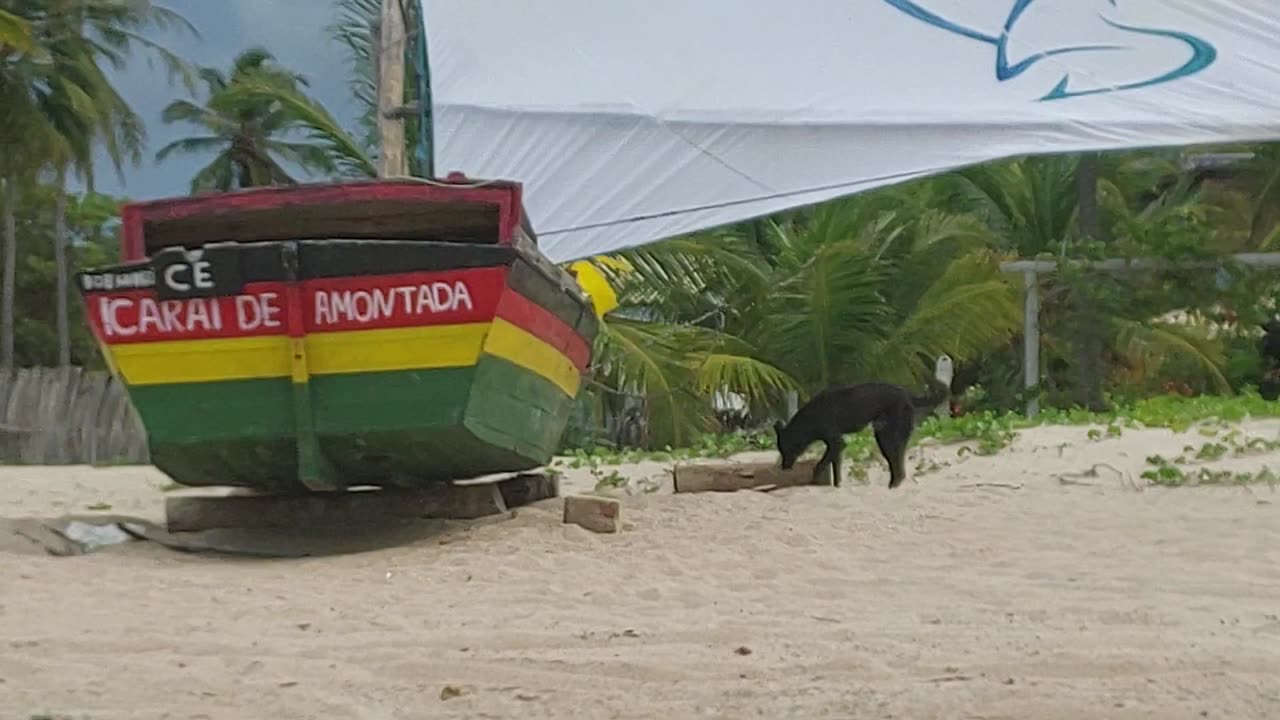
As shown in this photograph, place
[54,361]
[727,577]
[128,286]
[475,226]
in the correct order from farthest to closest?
[54,361]
[475,226]
[128,286]
[727,577]

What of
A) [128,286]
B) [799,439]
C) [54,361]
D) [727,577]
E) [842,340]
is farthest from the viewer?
[54,361]

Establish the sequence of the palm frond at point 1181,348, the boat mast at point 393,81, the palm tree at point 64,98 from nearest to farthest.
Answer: the boat mast at point 393,81
the palm frond at point 1181,348
the palm tree at point 64,98

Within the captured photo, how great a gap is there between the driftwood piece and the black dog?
9 centimetres

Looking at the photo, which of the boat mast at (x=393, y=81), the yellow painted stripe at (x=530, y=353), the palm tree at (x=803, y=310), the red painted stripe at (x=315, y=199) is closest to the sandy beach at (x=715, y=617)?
the yellow painted stripe at (x=530, y=353)

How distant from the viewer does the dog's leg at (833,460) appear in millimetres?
6312

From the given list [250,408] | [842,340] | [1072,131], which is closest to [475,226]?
[250,408]

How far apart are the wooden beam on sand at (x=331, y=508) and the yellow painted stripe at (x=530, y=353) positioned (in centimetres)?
47

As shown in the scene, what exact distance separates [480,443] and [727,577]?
3.70ft

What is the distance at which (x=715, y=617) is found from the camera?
11.7ft

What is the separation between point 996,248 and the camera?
1281 cm

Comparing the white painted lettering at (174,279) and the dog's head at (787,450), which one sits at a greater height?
the white painted lettering at (174,279)

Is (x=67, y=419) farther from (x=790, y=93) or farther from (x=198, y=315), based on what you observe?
(x=790, y=93)

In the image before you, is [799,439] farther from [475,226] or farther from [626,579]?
[626,579]

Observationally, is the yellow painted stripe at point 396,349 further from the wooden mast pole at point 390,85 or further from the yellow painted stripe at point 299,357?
the wooden mast pole at point 390,85
